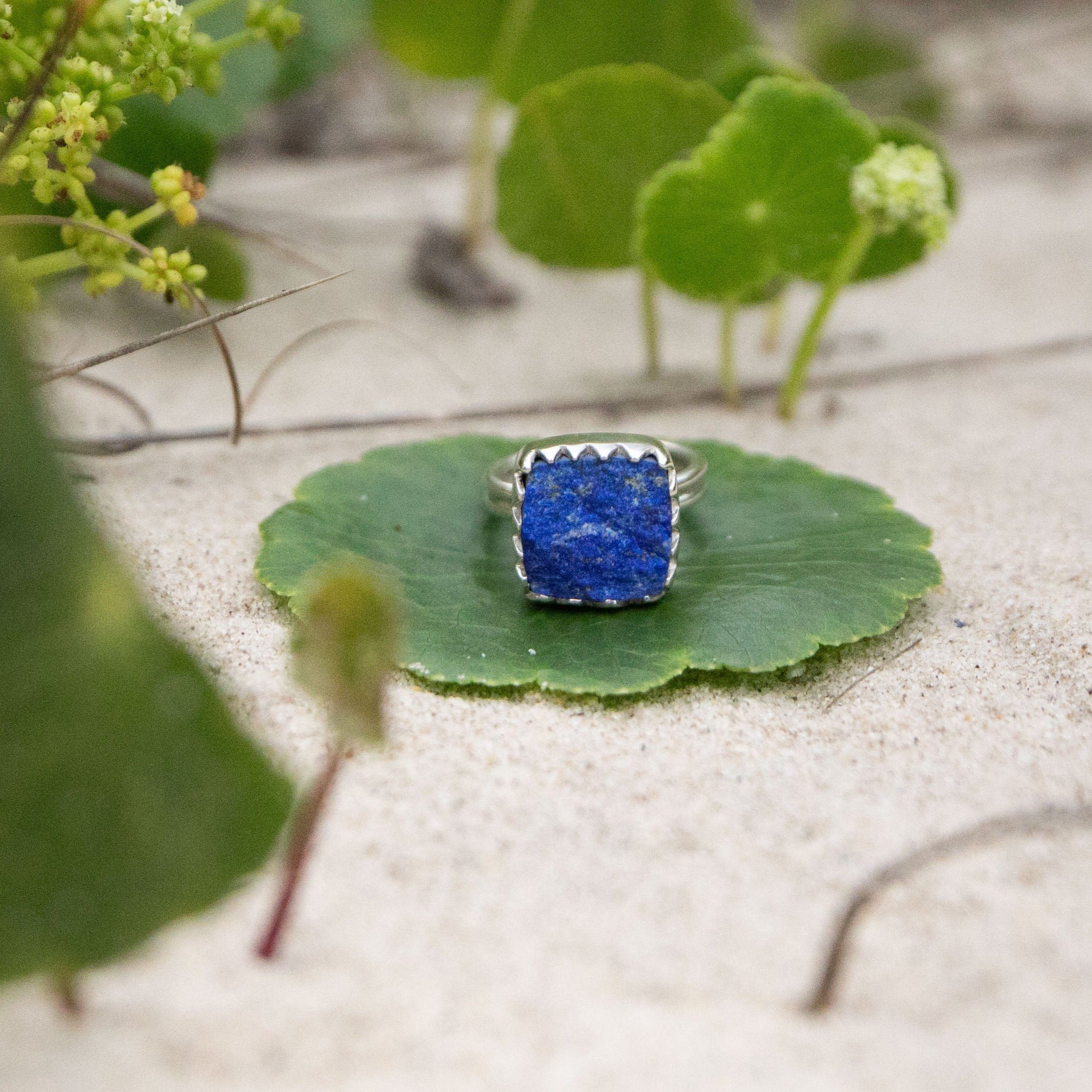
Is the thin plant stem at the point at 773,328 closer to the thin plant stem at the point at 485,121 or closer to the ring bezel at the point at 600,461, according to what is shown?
the thin plant stem at the point at 485,121

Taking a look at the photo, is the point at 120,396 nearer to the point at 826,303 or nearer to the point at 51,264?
the point at 51,264

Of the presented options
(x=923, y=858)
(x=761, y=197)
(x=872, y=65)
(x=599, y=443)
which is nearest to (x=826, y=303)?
(x=761, y=197)

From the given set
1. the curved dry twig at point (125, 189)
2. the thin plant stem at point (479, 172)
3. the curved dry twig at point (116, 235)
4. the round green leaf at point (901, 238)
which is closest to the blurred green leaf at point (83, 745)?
the curved dry twig at point (116, 235)

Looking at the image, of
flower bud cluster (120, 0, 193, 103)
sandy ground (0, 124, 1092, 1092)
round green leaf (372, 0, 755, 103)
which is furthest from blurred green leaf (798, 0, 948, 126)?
flower bud cluster (120, 0, 193, 103)

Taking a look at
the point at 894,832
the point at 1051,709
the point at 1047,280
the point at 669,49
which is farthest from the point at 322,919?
the point at 1047,280

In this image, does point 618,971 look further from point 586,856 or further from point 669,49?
point 669,49

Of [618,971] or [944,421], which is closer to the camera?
[618,971]
